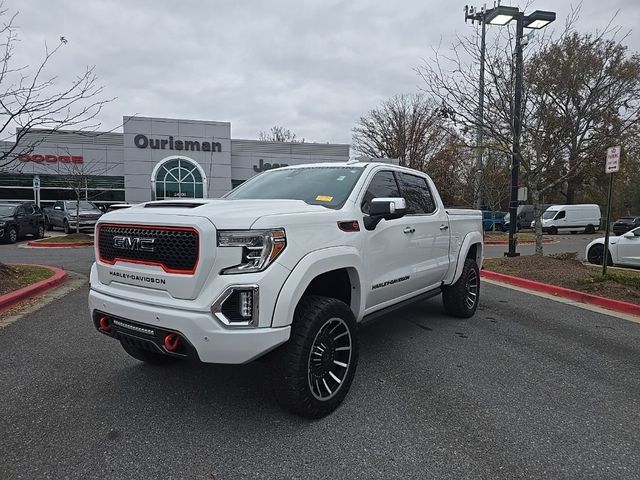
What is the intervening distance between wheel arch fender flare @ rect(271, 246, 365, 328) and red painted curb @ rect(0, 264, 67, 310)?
520 centimetres

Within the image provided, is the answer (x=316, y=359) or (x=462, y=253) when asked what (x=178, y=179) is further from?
(x=316, y=359)

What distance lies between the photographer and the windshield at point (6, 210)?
16.1 metres

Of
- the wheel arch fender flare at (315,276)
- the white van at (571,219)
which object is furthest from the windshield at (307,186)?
the white van at (571,219)

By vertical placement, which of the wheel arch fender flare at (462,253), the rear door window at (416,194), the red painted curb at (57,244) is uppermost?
the rear door window at (416,194)

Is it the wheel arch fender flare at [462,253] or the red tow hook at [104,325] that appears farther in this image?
the wheel arch fender flare at [462,253]

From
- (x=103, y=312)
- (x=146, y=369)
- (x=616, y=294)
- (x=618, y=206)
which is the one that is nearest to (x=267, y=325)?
(x=103, y=312)

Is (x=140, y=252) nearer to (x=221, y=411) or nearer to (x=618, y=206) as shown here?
(x=221, y=411)

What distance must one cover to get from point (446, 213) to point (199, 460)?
157 inches

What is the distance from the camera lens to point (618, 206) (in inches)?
1660

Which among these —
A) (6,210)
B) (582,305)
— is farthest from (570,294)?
(6,210)

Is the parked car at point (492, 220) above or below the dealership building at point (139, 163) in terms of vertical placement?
below

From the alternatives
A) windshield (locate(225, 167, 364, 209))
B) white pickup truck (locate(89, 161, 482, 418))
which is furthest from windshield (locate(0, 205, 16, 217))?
white pickup truck (locate(89, 161, 482, 418))

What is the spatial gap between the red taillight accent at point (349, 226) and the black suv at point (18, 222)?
16604 mm

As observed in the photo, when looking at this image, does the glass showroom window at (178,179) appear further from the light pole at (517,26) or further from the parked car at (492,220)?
the light pole at (517,26)
